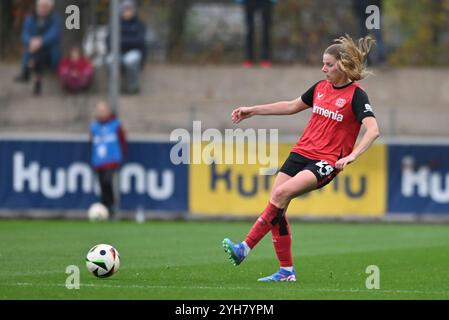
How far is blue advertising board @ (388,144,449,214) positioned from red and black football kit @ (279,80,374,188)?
1116 centimetres

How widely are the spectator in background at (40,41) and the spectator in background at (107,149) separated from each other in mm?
3559

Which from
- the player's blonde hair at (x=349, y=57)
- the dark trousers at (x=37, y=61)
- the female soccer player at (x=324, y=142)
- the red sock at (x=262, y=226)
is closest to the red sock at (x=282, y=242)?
the female soccer player at (x=324, y=142)

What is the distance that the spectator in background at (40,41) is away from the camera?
2467 centimetres

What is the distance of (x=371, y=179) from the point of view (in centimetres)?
2216

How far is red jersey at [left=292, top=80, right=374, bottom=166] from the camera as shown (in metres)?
11.0

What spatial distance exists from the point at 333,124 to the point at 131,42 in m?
14.7

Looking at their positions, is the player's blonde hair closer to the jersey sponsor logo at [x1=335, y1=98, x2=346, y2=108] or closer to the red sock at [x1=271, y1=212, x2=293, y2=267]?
the jersey sponsor logo at [x1=335, y1=98, x2=346, y2=108]

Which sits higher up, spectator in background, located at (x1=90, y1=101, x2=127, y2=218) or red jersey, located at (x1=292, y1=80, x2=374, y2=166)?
red jersey, located at (x1=292, y1=80, x2=374, y2=166)

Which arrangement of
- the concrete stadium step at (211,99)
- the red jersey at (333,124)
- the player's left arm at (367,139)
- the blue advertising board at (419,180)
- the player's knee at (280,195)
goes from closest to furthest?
the player's left arm at (367,139), the player's knee at (280,195), the red jersey at (333,124), the blue advertising board at (419,180), the concrete stadium step at (211,99)

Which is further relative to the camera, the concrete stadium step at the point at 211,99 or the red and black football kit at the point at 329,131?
the concrete stadium step at the point at 211,99

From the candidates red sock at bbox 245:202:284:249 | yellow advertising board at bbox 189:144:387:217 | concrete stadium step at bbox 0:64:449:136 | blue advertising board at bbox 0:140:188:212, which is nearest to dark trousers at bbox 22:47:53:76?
concrete stadium step at bbox 0:64:449:136

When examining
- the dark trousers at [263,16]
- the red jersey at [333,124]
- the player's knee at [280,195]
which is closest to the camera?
the player's knee at [280,195]

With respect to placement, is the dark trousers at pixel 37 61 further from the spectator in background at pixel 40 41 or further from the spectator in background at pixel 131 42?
the spectator in background at pixel 131 42
